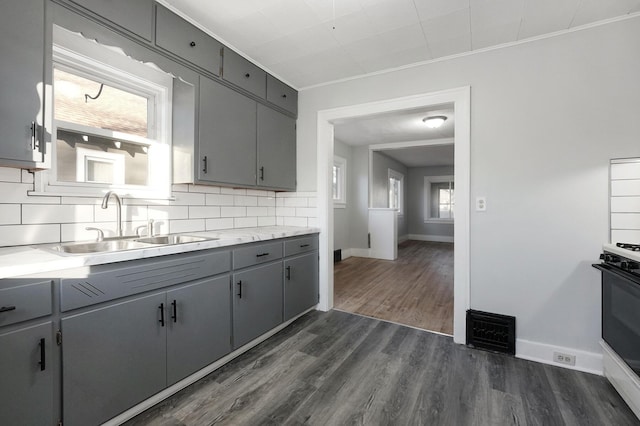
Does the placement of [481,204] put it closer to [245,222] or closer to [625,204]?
[625,204]

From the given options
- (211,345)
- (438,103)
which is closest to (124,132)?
(211,345)

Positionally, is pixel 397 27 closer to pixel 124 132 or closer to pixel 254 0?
pixel 254 0

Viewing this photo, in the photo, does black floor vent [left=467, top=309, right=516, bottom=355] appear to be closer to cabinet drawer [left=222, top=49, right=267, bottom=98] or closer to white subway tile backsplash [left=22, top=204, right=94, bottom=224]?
cabinet drawer [left=222, top=49, right=267, bottom=98]

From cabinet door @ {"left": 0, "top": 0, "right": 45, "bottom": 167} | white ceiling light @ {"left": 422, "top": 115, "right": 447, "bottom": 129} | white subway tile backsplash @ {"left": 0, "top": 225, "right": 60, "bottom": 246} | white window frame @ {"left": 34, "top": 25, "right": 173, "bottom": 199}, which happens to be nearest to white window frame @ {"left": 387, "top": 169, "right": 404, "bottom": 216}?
white ceiling light @ {"left": 422, "top": 115, "right": 447, "bottom": 129}

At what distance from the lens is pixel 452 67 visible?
247 centimetres

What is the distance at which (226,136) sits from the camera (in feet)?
7.87

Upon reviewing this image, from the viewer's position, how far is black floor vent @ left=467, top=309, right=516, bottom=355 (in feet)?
7.31

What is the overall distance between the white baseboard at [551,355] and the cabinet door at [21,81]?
3302mm

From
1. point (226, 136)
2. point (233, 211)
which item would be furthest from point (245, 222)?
point (226, 136)

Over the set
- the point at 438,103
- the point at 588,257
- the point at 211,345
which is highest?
the point at 438,103

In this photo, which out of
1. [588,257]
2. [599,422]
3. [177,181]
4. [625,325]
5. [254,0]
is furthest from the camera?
[177,181]

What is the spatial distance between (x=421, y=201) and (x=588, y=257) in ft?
26.1

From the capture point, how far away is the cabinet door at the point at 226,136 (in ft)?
7.30

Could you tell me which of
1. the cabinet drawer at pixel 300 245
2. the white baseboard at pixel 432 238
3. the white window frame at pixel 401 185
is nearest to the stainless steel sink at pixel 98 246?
the cabinet drawer at pixel 300 245
